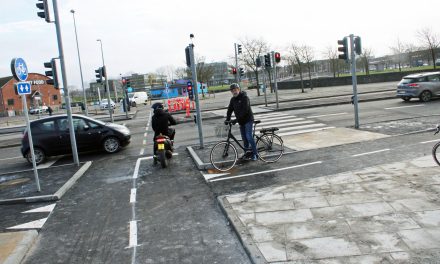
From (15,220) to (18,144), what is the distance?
13.4m

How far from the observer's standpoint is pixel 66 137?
12.5 meters

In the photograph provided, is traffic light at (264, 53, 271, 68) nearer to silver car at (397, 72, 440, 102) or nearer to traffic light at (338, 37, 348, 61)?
silver car at (397, 72, 440, 102)

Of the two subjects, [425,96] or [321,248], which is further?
[425,96]

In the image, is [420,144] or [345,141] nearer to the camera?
[420,144]

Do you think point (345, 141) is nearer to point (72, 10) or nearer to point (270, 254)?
point (270, 254)

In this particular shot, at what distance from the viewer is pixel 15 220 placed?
263 inches

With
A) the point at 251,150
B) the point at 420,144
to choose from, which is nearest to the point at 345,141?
the point at 420,144

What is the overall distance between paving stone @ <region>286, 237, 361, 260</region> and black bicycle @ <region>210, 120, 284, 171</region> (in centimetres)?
439

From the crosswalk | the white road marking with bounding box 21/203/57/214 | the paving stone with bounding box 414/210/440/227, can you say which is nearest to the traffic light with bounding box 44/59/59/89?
the white road marking with bounding box 21/203/57/214

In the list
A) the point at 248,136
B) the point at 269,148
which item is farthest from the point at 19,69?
the point at 269,148

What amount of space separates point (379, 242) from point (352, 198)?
1612 mm

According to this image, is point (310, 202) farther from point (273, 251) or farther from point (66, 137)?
point (66, 137)

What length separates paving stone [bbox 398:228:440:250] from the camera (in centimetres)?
419

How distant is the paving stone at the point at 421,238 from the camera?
4.19 m
